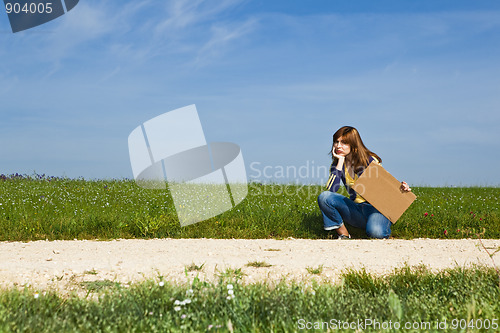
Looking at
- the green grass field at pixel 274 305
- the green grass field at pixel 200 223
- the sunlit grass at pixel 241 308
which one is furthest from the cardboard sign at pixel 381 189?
the sunlit grass at pixel 241 308

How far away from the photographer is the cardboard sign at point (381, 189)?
23.9 feet

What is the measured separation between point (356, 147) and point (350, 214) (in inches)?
43.0

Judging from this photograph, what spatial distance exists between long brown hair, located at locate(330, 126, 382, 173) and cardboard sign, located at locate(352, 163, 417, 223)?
0.23 m

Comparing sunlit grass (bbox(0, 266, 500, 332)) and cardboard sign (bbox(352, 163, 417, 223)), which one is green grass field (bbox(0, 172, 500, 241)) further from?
sunlit grass (bbox(0, 266, 500, 332))

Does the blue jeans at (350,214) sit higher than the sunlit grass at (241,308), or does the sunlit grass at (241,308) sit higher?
the sunlit grass at (241,308)

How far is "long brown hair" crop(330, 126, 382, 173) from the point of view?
7.50 meters

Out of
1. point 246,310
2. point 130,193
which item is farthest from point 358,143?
point 130,193

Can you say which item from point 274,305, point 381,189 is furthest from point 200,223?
point 274,305

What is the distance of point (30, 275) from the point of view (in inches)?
197

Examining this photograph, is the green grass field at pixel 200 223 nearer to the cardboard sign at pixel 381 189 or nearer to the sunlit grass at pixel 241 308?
the cardboard sign at pixel 381 189

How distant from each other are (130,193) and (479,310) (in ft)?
32.6

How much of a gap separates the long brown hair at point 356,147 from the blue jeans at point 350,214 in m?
0.57

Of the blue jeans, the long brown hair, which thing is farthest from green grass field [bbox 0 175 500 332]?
the long brown hair

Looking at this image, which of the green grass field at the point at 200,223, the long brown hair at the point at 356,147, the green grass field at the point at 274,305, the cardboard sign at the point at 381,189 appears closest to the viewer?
the green grass field at the point at 274,305
